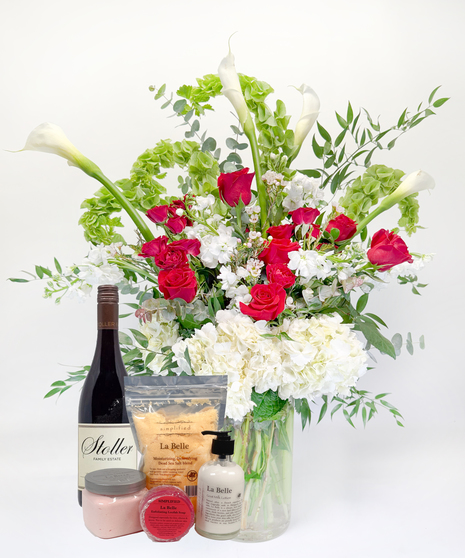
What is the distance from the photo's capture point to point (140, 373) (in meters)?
1.25

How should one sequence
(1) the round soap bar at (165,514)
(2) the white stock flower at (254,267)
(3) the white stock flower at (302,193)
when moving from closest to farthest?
(1) the round soap bar at (165,514) → (2) the white stock flower at (254,267) → (3) the white stock flower at (302,193)

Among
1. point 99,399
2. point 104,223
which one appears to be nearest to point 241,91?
point 104,223

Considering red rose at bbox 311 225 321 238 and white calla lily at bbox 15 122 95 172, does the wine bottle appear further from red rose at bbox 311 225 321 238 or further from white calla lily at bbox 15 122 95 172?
red rose at bbox 311 225 321 238

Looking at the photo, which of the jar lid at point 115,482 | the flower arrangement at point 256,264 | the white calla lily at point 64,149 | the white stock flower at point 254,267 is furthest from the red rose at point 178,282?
the jar lid at point 115,482

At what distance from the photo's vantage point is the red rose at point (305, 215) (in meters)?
1.10

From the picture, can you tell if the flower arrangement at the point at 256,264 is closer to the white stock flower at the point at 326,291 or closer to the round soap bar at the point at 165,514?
Answer: the white stock flower at the point at 326,291

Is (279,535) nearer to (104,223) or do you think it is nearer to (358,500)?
(358,500)

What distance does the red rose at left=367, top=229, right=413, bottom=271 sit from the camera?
1.04 metres

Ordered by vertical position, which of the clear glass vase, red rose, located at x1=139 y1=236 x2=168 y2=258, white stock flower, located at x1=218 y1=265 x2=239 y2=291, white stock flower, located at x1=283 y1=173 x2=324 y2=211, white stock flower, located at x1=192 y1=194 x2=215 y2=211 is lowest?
the clear glass vase

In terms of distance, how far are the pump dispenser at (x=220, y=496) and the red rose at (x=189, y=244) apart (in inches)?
13.9

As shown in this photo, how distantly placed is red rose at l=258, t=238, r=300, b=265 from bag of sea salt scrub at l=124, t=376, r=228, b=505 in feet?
0.79

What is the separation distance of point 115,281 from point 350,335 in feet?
1.62

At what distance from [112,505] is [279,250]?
54 cm

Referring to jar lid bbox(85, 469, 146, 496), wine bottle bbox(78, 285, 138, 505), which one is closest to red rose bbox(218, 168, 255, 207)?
wine bottle bbox(78, 285, 138, 505)
